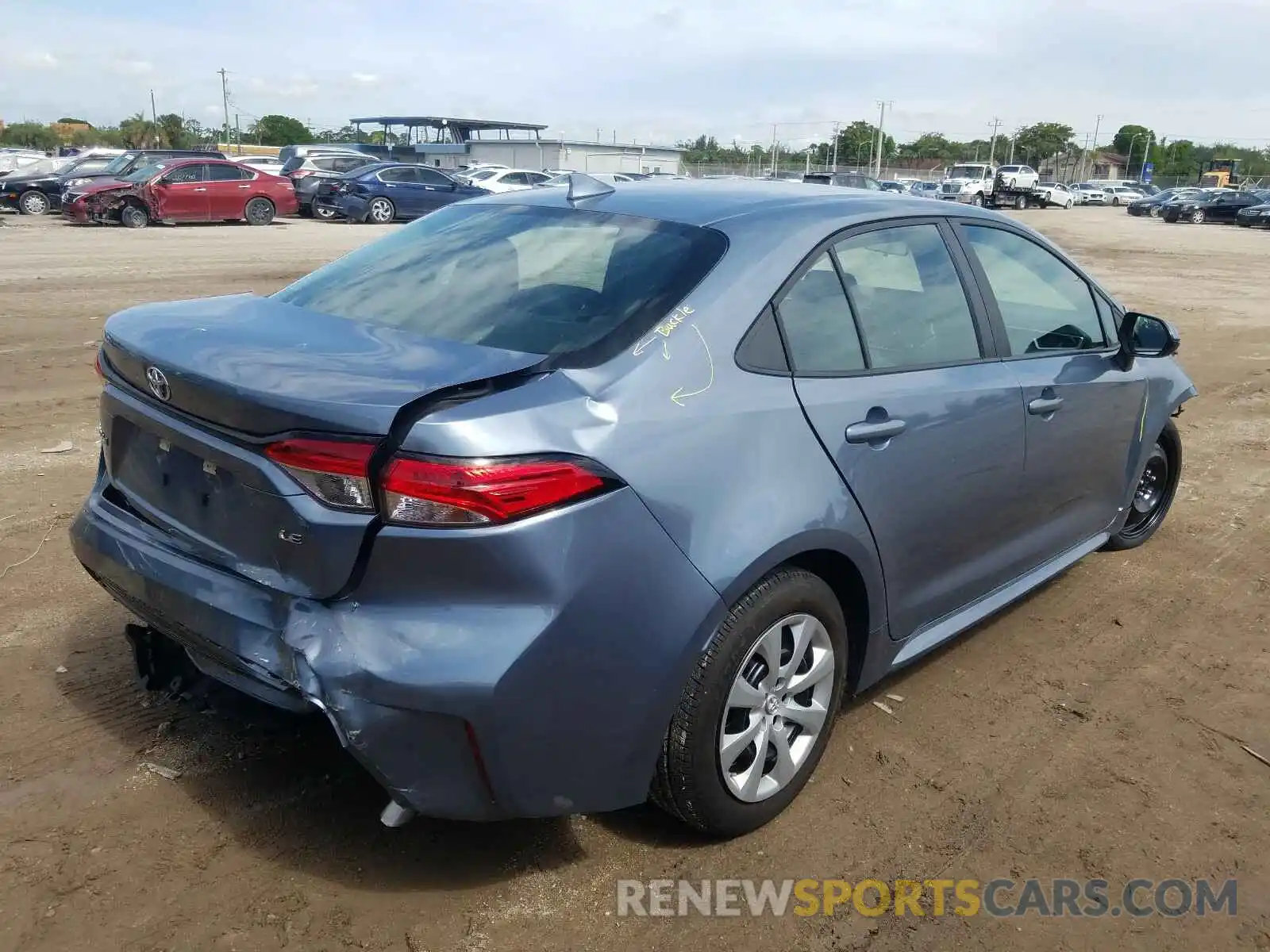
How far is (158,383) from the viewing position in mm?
2684

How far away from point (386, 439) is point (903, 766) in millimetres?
2014

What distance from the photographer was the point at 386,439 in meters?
2.26

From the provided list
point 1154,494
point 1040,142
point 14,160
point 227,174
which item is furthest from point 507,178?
point 1040,142

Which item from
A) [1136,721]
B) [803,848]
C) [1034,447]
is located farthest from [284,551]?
[1136,721]

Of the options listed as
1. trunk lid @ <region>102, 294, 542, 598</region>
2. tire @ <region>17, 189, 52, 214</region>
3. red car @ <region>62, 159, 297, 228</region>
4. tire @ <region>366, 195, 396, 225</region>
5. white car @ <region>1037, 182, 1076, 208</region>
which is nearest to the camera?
trunk lid @ <region>102, 294, 542, 598</region>

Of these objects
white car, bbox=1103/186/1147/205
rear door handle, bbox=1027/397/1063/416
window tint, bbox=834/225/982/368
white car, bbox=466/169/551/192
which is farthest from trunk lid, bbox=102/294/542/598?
white car, bbox=1103/186/1147/205

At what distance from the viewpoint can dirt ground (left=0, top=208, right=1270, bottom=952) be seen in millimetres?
2572

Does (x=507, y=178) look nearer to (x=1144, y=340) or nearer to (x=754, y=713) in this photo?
(x=1144, y=340)

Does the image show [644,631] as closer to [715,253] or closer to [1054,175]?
[715,253]

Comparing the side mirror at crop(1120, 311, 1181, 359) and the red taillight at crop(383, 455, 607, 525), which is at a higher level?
the side mirror at crop(1120, 311, 1181, 359)

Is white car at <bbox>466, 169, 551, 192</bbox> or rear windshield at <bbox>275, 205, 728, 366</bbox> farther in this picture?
white car at <bbox>466, 169, 551, 192</bbox>

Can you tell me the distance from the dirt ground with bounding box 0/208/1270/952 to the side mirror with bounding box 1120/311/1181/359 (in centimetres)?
113

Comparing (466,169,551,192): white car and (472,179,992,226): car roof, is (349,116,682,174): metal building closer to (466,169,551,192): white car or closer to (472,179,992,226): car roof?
(466,169,551,192): white car

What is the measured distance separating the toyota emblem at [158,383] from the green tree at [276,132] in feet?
384
